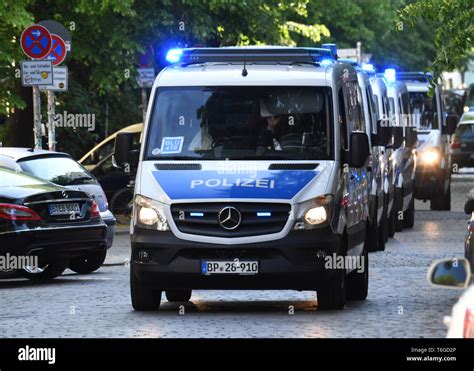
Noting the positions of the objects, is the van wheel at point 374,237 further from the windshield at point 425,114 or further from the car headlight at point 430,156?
the windshield at point 425,114

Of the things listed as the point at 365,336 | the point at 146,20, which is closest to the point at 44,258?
the point at 365,336

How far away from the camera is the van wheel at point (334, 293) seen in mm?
14984

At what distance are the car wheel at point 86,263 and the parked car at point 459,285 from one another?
45.4ft

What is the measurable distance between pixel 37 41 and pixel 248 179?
1148 cm

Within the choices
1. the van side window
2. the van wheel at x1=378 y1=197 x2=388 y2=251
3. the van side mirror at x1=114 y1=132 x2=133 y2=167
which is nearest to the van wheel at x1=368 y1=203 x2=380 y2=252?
the van wheel at x1=378 y1=197 x2=388 y2=251

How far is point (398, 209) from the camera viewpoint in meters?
29.1

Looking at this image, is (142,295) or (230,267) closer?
(230,267)

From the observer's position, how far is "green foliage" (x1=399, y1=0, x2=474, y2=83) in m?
20.7

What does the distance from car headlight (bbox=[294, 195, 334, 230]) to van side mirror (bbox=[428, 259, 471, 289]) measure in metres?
7.06

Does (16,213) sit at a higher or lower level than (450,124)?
lower

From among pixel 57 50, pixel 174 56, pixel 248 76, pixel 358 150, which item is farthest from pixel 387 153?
pixel 358 150

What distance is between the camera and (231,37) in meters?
37.8

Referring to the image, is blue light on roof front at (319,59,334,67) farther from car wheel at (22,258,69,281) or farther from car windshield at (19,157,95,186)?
car windshield at (19,157,95,186)

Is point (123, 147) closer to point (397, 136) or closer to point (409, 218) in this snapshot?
point (397, 136)
